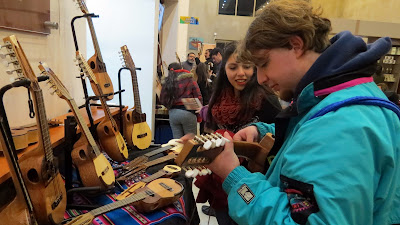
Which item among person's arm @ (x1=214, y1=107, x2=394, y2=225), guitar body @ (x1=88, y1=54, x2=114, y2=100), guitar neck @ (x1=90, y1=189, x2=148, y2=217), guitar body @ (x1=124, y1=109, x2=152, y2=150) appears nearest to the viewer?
person's arm @ (x1=214, y1=107, x2=394, y2=225)

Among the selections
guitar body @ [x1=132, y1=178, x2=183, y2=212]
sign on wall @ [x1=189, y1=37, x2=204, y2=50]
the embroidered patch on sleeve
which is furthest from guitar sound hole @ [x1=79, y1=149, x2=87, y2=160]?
sign on wall @ [x1=189, y1=37, x2=204, y2=50]

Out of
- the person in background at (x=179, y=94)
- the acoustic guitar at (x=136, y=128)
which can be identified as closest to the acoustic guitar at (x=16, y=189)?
the acoustic guitar at (x=136, y=128)

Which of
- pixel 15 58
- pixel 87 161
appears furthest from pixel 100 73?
pixel 15 58

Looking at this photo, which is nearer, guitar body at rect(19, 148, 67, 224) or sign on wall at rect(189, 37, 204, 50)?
guitar body at rect(19, 148, 67, 224)

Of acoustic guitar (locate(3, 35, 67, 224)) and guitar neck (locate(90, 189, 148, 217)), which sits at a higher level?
acoustic guitar (locate(3, 35, 67, 224))

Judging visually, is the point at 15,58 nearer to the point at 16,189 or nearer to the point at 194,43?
the point at 16,189

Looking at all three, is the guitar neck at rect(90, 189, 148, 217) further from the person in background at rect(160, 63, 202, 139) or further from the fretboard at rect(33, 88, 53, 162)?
the person in background at rect(160, 63, 202, 139)

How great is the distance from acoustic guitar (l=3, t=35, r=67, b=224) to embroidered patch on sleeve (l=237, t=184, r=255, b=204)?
0.71 metres

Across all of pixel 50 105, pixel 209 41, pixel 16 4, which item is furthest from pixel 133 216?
pixel 209 41

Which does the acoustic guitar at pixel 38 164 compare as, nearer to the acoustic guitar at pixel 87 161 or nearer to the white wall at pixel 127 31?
the acoustic guitar at pixel 87 161

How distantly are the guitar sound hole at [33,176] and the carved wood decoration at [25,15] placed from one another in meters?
0.85

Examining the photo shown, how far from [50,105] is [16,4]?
0.70 meters

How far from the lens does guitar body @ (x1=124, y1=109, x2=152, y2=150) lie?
79.7 inches

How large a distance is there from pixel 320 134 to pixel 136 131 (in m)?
1.67
